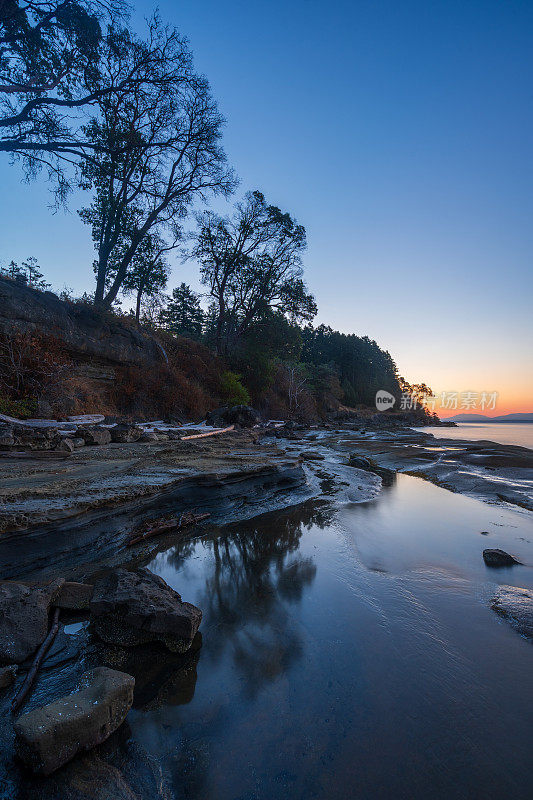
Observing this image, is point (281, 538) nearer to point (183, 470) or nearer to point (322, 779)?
point (183, 470)

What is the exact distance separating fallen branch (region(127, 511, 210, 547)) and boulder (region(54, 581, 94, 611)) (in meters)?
1.11

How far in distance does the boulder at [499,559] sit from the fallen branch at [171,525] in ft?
12.0

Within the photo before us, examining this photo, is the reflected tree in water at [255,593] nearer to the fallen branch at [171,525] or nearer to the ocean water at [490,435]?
the fallen branch at [171,525]

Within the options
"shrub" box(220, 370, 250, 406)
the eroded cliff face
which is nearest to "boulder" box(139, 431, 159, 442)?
the eroded cliff face

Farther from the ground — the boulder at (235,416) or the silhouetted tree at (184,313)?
the silhouetted tree at (184,313)

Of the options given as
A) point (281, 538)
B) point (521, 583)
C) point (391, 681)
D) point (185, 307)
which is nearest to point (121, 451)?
point (281, 538)

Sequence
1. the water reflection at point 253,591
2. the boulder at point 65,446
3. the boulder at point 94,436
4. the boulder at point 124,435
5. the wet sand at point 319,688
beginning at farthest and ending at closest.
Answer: the boulder at point 124,435, the boulder at point 94,436, the boulder at point 65,446, the water reflection at point 253,591, the wet sand at point 319,688

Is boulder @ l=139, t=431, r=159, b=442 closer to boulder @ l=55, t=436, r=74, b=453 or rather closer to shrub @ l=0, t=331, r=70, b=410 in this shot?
boulder @ l=55, t=436, r=74, b=453

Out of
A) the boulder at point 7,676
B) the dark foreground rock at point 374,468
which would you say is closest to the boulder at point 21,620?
the boulder at point 7,676

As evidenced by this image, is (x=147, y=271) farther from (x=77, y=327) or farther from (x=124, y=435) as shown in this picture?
(x=124, y=435)

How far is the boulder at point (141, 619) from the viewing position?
7.09ft

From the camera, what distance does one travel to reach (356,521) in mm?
4953

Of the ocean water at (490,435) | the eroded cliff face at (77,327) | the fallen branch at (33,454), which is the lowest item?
the ocean water at (490,435)

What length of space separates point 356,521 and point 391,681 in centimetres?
310
